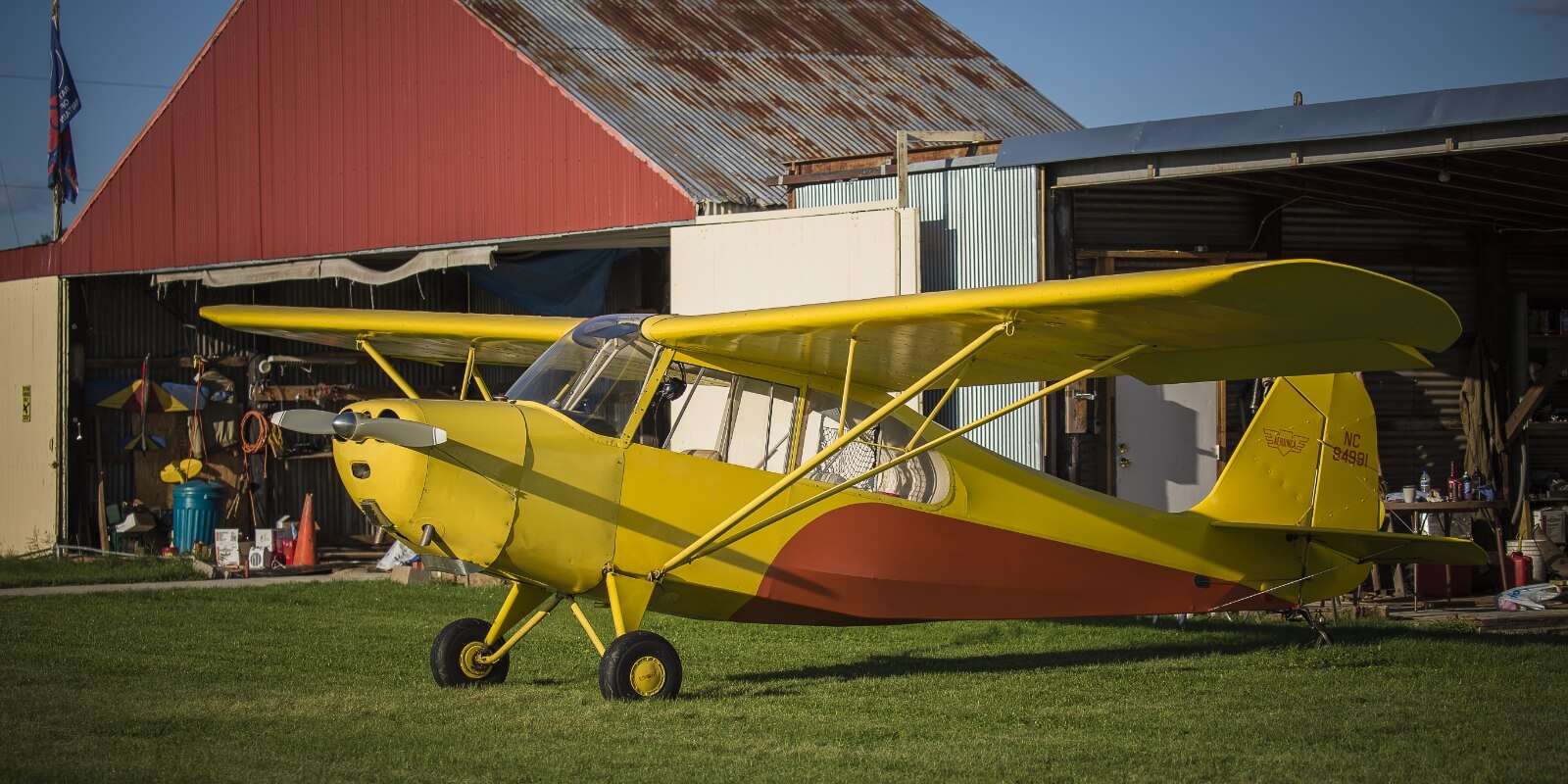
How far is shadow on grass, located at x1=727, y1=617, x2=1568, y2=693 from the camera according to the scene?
10.0m

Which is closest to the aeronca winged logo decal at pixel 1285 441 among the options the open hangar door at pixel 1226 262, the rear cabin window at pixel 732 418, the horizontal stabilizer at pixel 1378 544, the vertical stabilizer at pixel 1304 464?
the vertical stabilizer at pixel 1304 464

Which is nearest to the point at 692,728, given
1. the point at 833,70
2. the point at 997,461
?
the point at 997,461

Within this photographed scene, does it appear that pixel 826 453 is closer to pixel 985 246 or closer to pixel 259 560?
pixel 985 246

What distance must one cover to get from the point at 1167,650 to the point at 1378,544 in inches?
60.6

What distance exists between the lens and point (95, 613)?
12.9 m

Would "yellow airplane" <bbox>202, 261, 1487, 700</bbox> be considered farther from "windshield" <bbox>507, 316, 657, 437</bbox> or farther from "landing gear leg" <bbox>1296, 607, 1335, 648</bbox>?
"landing gear leg" <bbox>1296, 607, 1335, 648</bbox>

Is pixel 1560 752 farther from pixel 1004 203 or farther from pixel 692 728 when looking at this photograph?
pixel 1004 203

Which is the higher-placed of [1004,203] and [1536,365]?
[1004,203]

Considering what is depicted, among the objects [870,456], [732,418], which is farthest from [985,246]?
[732,418]

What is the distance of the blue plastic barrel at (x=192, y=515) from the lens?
19641 mm

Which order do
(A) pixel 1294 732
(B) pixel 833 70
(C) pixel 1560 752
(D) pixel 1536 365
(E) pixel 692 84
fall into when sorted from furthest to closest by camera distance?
1. (B) pixel 833 70
2. (E) pixel 692 84
3. (D) pixel 1536 365
4. (A) pixel 1294 732
5. (C) pixel 1560 752

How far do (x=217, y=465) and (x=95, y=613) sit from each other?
813 cm

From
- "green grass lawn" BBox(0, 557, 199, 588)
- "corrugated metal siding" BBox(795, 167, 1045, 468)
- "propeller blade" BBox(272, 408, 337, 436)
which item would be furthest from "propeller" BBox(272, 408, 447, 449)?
"green grass lawn" BBox(0, 557, 199, 588)

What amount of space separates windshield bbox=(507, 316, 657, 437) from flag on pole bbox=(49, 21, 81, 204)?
590 inches
